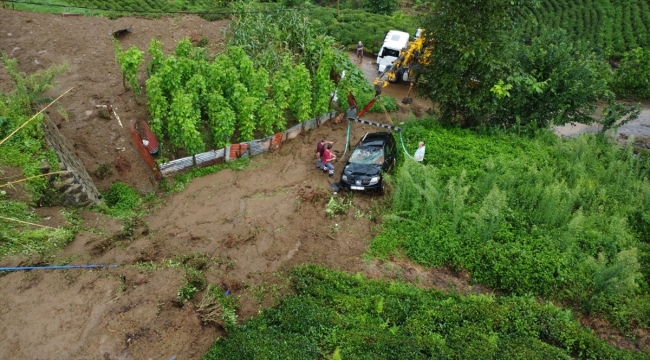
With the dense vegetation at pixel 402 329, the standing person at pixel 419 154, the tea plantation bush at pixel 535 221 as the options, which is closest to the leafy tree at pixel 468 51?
the tea plantation bush at pixel 535 221

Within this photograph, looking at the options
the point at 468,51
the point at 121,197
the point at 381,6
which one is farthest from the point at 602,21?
the point at 121,197

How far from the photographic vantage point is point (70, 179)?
12047 mm

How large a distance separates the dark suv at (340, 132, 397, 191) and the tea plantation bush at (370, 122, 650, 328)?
3.18 ft

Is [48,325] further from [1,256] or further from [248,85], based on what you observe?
[248,85]

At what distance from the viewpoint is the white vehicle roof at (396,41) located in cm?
2422

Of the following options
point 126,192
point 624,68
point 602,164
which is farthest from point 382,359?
point 624,68

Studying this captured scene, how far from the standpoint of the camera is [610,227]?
480 inches

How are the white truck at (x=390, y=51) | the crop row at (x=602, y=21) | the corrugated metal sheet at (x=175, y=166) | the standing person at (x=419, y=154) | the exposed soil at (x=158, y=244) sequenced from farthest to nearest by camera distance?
the crop row at (x=602, y=21)
the white truck at (x=390, y=51)
the standing person at (x=419, y=154)
the corrugated metal sheet at (x=175, y=166)
the exposed soil at (x=158, y=244)

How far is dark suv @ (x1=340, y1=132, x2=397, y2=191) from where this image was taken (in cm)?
1423

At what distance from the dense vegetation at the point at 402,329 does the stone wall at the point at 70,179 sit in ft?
20.8

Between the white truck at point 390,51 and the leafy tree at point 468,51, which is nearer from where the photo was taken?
the leafy tree at point 468,51

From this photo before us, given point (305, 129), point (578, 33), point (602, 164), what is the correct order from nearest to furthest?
point (602, 164)
point (305, 129)
point (578, 33)

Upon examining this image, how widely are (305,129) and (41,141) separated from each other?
901cm

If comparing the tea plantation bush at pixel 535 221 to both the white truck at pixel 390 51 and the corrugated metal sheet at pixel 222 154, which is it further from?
the white truck at pixel 390 51
